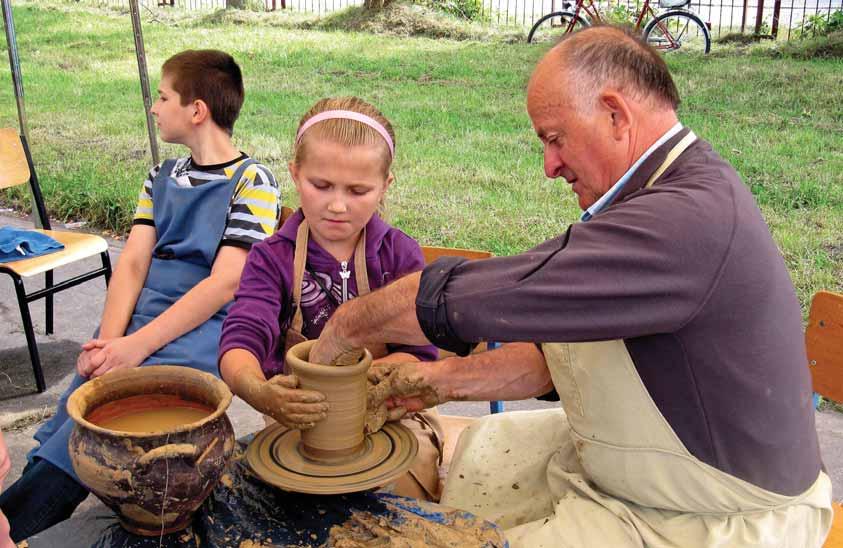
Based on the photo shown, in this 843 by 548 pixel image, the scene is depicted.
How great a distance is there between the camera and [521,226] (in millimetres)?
5844

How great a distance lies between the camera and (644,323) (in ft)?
4.94

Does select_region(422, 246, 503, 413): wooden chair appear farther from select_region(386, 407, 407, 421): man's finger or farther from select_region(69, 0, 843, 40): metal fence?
select_region(69, 0, 843, 40): metal fence

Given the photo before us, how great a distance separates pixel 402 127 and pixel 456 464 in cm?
633

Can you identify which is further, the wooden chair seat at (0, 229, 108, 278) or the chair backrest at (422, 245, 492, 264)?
the wooden chair seat at (0, 229, 108, 278)

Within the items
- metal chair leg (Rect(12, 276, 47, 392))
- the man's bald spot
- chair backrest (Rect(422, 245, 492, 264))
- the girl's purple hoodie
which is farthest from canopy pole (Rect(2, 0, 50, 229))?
the man's bald spot

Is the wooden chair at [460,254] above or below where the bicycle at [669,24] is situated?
below

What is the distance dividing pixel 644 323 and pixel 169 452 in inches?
34.3

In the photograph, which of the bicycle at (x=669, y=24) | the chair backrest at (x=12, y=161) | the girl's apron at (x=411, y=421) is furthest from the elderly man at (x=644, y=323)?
the bicycle at (x=669, y=24)

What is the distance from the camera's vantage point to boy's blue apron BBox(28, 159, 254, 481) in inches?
112

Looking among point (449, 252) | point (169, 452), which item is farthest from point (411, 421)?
point (169, 452)

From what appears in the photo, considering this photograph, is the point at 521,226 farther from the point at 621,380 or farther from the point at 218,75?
the point at 621,380

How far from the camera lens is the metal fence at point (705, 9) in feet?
36.7

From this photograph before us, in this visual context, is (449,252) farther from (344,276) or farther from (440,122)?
(440,122)

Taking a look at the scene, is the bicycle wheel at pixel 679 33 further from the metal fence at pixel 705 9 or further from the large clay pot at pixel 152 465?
A: the large clay pot at pixel 152 465
